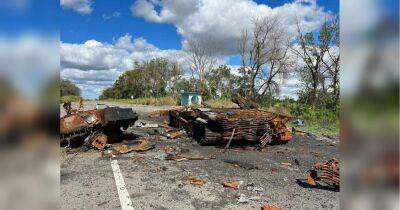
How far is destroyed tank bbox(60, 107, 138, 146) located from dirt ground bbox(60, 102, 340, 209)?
0.43 meters

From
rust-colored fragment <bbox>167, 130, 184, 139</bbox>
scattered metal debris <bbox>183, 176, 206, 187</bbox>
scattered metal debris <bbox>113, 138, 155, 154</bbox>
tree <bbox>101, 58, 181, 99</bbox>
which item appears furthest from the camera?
tree <bbox>101, 58, 181, 99</bbox>

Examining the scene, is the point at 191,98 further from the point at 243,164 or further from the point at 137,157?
the point at 243,164

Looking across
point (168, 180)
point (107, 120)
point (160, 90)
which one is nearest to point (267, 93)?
point (107, 120)

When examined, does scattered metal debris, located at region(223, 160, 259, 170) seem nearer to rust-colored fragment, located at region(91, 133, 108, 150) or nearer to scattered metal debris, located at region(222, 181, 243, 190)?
scattered metal debris, located at region(222, 181, 243, 190)

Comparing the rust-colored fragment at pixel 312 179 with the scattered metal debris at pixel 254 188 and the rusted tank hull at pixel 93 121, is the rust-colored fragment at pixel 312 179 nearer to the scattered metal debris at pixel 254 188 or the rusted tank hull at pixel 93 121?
the scattered metal debris at pixel 254 188

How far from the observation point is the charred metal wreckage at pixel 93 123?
9.76m

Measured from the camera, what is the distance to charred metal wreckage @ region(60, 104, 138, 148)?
32.0 ft

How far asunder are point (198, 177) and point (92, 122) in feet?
13.4

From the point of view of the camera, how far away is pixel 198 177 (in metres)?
7.12

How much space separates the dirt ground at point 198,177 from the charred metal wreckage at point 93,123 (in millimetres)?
369

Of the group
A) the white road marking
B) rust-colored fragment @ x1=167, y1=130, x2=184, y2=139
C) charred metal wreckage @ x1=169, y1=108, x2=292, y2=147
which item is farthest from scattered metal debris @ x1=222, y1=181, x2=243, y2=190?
rust-colored fragment @ x1=167, y1=130, x2=184, y2=139

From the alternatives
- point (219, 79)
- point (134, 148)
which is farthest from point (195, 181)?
point (219, 79)

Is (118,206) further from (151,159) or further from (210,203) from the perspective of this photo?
(151,159)

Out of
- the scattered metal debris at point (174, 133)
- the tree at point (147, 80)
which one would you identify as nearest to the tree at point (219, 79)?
the tree at point (147, 80)
